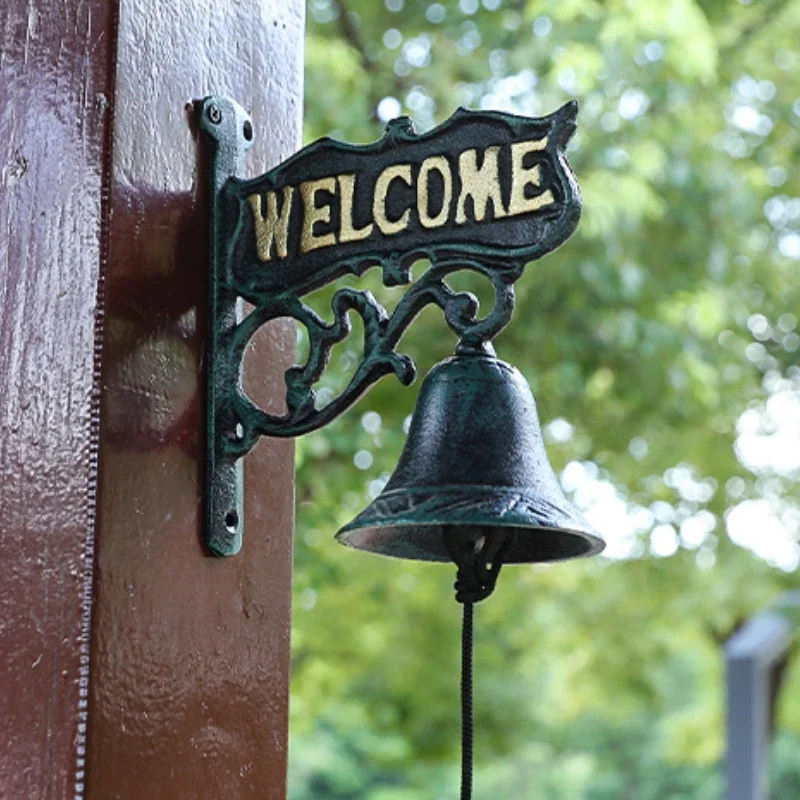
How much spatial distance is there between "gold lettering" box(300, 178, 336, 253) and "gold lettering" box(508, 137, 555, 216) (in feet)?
0.77

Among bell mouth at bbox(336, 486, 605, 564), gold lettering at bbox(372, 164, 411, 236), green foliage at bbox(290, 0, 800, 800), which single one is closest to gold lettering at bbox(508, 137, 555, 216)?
gold lettering at bbox(372, 164, 411, 236)

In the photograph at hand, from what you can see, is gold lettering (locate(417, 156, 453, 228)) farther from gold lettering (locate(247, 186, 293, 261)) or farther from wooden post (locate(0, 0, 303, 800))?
wooden post (locate(0, 0, 303, 800))

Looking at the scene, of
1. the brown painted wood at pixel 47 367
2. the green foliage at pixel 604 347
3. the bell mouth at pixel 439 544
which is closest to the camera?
the brown painted wood at pixel 47 367

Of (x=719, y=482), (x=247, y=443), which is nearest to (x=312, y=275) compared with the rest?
(x=247, y=443)

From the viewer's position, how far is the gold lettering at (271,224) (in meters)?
1.71

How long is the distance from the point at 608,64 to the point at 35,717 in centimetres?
423

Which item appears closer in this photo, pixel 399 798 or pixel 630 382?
pixel 630 382

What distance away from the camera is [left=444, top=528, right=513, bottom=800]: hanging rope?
5.50 ft

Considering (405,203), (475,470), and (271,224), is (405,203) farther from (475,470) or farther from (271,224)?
(475,470)

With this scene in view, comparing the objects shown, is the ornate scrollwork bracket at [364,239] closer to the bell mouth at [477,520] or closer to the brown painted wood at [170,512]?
the brown painted wood at [170,512]

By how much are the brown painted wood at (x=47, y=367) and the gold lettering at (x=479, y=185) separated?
0.43 m

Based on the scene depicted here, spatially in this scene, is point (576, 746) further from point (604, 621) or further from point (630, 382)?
point (630, 382)

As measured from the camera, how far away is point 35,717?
1489mm

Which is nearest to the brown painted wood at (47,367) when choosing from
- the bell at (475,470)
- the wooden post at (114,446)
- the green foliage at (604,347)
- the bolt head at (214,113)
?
the wooden post at (114,446)
